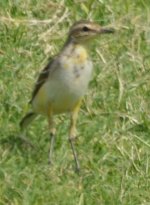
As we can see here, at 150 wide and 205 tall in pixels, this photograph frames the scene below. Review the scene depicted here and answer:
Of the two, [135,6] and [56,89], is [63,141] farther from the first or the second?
[135,6]

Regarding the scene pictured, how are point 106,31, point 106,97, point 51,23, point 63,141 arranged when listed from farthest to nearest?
point 51,23
point 106,97
point 63,141
point 106,31

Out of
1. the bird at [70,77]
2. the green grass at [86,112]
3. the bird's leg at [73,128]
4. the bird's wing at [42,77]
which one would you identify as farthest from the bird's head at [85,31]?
the green grass at [86,112]

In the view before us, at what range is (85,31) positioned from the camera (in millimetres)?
10539

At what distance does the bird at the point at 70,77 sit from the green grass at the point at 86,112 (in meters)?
0.27

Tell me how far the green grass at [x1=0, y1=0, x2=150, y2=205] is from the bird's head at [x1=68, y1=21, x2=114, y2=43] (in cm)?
108

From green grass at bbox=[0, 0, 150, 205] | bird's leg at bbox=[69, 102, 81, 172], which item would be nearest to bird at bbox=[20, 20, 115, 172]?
bird's leg at bbox=[69, 102, 81, 172]

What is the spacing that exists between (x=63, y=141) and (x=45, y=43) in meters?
1.90

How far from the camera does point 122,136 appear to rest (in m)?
11.3

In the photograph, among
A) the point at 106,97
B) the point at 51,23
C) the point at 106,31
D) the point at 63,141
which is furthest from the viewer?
the point at 51,23

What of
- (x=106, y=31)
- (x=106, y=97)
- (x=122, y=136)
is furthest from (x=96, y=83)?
(x=106, y=31)

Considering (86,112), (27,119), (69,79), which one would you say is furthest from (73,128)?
(86,112)

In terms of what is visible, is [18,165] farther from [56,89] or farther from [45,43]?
[45,43]

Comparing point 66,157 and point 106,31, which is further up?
point 106,31

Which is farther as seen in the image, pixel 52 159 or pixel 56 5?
pixel 56 5
